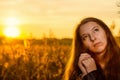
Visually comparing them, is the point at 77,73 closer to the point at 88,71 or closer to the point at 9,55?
the point at 88,71

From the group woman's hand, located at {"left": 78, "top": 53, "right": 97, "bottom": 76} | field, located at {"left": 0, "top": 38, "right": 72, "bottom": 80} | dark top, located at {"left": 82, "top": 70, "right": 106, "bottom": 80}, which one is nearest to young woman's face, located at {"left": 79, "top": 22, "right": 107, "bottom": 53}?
woman's hand, located at {"left": 78, "top": 53, "right": 97, "bottom": 76}

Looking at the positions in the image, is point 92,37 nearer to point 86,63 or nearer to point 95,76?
point 86,63

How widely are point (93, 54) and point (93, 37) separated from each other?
0.29 meters

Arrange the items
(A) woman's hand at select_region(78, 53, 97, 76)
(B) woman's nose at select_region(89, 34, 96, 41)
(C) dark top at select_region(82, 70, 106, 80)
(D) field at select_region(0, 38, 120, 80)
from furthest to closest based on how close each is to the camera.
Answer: (D) field at select_region(0, 38, 120, 80) → (B) woman's nose at select_region(89, 34, 96, 41) → (A) woman's hand at select_region(78, 53, 97, 76) → (C) dark top at select_region(82, 70, 106, 80)

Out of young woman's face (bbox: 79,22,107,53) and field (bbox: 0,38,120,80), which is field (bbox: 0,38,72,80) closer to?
field (bbox: 0,38,120,80)

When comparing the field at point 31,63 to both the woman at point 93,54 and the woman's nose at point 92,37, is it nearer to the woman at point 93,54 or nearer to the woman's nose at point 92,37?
the woman at point 93,54

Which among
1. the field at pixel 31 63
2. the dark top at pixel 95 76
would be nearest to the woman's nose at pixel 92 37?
the dark top at pixel 95 76

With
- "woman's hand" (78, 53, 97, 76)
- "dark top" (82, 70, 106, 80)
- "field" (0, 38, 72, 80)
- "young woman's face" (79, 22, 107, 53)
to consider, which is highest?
"young woman's face" (79, 22, 107, 53)

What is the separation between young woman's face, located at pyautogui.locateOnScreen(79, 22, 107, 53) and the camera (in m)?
7.14

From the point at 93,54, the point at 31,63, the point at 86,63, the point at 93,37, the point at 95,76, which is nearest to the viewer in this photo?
the point at 95,76

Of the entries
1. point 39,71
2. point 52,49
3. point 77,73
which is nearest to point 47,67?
point 39,71

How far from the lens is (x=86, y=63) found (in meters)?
7.01

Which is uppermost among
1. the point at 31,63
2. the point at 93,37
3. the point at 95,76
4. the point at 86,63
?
the point at 93,37

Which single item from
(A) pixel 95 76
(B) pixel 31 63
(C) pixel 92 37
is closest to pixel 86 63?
(A) pixel 95 76
